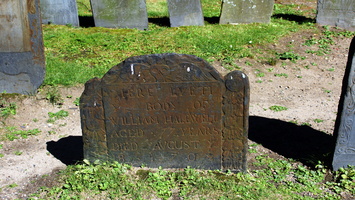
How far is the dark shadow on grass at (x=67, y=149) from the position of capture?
5.14 metres

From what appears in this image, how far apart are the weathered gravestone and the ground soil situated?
168 mm

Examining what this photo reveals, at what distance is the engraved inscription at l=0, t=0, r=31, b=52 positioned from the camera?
6348 millimetres

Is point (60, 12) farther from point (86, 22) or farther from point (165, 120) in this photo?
point (165, 120)

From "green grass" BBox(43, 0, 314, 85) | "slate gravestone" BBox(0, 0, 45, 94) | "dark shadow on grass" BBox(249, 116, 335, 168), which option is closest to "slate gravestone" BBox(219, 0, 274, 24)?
"green grass" BBox(43, 0, 314, 85)

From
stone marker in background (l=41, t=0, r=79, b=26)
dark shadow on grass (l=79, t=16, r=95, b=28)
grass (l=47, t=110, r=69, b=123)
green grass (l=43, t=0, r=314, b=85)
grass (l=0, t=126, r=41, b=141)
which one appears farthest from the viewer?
dark shadow on grass (l=79, t=16, r=95, b=28)

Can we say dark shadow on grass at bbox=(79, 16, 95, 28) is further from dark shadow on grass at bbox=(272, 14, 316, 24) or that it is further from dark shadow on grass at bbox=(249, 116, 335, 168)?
dark shadow on grass at bbox=(249, 116, 335, 168)

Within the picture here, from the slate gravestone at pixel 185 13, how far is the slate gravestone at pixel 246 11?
0.70 m

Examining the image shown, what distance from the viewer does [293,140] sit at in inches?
227

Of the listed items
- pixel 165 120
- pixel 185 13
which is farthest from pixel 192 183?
pixel 185 13

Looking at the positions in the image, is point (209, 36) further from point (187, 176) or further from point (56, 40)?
point (187, 176)

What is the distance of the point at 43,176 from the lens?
4719 millimetres

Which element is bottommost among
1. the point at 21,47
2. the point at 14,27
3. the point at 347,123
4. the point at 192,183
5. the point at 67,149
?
the point at 192,183

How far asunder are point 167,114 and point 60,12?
286 inches

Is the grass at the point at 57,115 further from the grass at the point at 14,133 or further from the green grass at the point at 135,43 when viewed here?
the green grass at the point at 135,43
